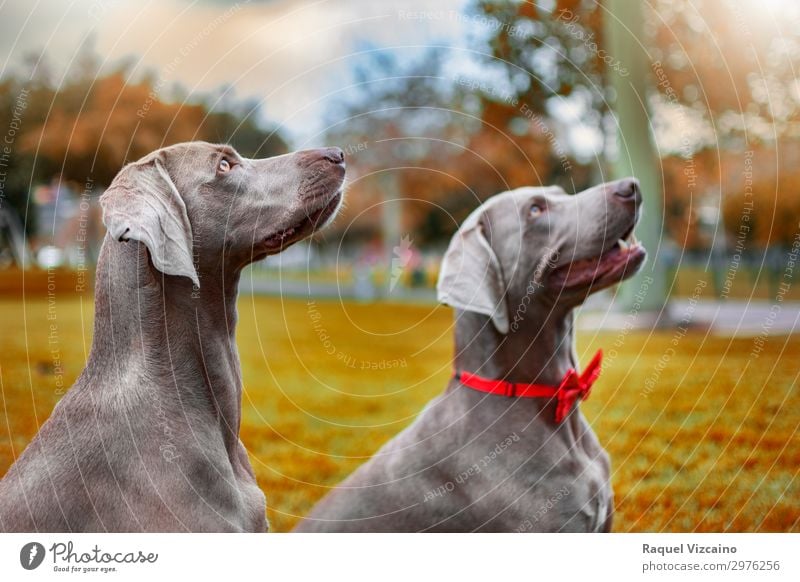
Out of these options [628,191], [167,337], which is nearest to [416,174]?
[628,191]

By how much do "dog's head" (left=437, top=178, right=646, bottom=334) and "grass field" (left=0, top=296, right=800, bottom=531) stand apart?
0.78m

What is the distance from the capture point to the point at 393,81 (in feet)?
14.0

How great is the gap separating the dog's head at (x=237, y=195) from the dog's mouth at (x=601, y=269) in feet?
3.23

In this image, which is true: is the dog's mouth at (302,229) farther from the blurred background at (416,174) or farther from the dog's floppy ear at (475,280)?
the blurred background at (416,174)

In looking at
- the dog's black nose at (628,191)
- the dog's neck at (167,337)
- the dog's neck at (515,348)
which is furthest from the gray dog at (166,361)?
the dog's black nose at (628,191)

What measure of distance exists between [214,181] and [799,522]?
3.06m

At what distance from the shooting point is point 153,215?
265cm

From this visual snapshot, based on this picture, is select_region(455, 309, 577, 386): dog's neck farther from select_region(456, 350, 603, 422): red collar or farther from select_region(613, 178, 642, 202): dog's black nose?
select_region(613, 178, 642, 202): dog's black nose

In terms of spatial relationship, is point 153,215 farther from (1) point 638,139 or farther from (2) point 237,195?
(1) point 638,139

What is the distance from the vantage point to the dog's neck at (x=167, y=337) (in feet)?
8.96

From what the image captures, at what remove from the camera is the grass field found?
413cm

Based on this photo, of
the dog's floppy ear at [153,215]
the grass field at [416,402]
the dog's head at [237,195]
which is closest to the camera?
the dog's floppy ear at [153,215]

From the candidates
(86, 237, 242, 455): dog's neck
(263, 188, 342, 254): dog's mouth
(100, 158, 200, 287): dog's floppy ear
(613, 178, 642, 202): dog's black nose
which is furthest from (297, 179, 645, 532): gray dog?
(100, 158, 200, 287): dog's floppy ear
